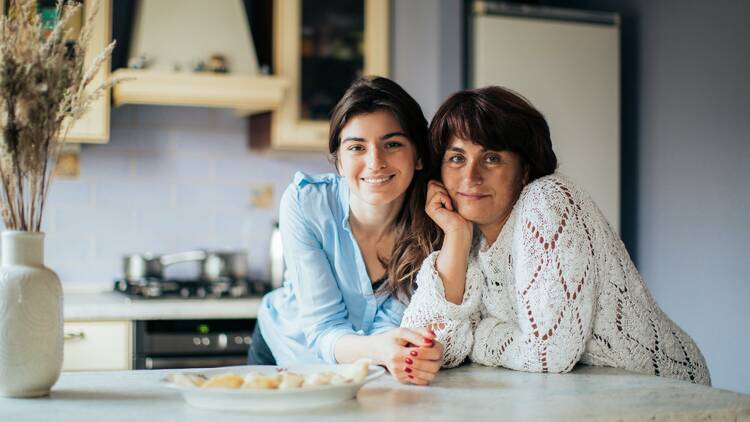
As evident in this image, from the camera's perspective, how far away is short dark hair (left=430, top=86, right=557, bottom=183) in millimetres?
1790

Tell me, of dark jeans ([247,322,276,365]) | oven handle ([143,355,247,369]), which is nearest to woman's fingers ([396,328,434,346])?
dark jeans ([247,322,276,365])

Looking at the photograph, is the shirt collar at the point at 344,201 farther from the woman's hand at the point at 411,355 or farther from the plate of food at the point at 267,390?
the plate of food at the point at 267,390

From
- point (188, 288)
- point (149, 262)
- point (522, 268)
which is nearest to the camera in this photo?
point (522, 268)

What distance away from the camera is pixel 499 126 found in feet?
5.86

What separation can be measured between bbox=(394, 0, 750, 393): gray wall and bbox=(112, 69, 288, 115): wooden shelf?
0.60m

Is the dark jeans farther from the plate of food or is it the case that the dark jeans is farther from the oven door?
the plate of food

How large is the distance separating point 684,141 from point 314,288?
197 centimetres

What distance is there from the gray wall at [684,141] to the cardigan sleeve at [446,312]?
1.66 meters

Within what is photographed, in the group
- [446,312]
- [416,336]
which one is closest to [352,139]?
[446,312]

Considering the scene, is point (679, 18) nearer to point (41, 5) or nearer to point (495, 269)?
point (495, 269)

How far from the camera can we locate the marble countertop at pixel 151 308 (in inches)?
115

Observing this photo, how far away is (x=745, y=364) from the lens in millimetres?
3027

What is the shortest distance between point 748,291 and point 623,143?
93 cm

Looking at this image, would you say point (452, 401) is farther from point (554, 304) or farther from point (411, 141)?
point (411, 141)
